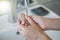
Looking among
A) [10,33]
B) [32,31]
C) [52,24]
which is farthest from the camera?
[10,33]

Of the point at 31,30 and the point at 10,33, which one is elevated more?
the point at 31,30

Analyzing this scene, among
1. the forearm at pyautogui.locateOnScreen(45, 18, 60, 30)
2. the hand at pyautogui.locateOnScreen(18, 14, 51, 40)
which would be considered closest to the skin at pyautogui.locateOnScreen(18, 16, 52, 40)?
the hand at pyautogui.locateOnScreen(18, 14, 51, 40)

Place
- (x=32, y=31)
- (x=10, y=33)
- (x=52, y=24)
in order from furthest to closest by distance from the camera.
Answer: (x=10, y=33), (x=52, y=24), (x=32, y=31)

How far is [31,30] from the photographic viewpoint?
74 cm

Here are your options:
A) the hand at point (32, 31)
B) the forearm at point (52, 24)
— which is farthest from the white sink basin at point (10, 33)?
the hand at point (32, 31)

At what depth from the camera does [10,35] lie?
109 centimetres

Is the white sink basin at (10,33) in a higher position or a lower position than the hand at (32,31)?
lower

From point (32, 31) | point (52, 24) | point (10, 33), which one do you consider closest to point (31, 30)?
point (32, 31)

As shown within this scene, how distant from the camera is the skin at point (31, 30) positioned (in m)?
0.70

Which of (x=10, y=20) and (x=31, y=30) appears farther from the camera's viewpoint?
(x=10, y=20)

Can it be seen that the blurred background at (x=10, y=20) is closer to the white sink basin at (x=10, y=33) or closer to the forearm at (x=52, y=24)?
the white sink basin at (x=10, y=33)

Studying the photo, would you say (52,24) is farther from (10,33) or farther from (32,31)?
(10,33)

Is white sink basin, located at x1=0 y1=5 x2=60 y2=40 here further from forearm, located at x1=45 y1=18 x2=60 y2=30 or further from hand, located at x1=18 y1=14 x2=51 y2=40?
A: hand, located at x1=18 y1=14 x2=51 y2=40

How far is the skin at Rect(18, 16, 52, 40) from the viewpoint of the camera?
27.4 inches
